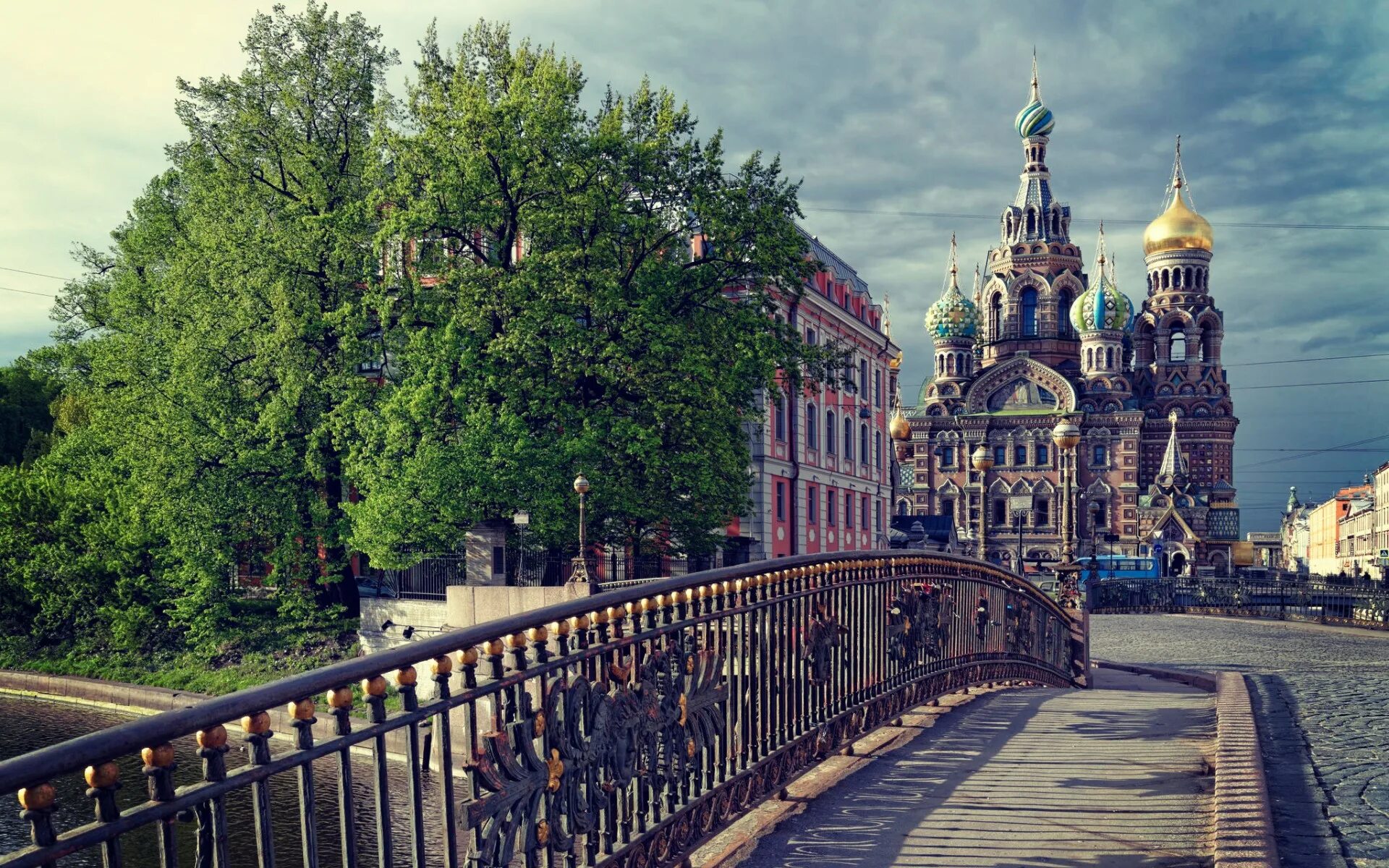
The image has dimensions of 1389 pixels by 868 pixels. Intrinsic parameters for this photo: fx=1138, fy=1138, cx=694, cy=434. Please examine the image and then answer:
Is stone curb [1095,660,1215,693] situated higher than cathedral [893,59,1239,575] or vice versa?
cathedral [893,59,1239,575]

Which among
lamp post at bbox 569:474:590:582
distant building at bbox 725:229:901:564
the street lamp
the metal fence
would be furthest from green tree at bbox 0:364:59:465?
the metal fence

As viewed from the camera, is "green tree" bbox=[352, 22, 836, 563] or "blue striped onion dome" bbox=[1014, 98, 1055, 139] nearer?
"green tree" bbox=[352, 22, 836, 563]

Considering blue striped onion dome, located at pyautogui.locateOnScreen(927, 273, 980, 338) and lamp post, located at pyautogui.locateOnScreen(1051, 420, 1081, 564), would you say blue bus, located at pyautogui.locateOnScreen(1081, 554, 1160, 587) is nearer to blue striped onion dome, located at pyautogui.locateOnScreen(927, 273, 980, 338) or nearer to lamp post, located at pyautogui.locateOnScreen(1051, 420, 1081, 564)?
blue striped onion dome, located at pyautogui.locateOnScreen(927, 273, 980, 338)

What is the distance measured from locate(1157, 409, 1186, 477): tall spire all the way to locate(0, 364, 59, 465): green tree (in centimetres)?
7787

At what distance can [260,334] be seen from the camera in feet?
80.4

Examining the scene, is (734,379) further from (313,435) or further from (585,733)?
(585,733)

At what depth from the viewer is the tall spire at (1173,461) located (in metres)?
90.3

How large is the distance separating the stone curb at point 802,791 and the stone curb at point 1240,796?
2.09 metres

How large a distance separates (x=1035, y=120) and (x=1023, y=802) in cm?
10448

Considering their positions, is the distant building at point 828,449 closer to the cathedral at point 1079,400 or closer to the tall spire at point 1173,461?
the cathedral at point 1079,400

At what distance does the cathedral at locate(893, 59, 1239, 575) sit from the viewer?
89.8 m

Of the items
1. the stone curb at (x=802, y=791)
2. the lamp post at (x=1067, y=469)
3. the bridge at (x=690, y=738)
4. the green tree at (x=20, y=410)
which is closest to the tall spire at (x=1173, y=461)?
the lamp post at (x=1067, y=469)

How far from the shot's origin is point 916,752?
25.6 feet

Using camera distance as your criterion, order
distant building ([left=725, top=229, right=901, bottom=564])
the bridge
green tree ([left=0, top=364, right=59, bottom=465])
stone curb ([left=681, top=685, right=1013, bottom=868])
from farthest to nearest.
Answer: green tree ([left=0, top=364, right=59, bottom=465])
distant building ([left=725, top=229, right=901, bottom=564])
stone curb ([left=681, top=685, right=1013, bottom=868])
the bridge
